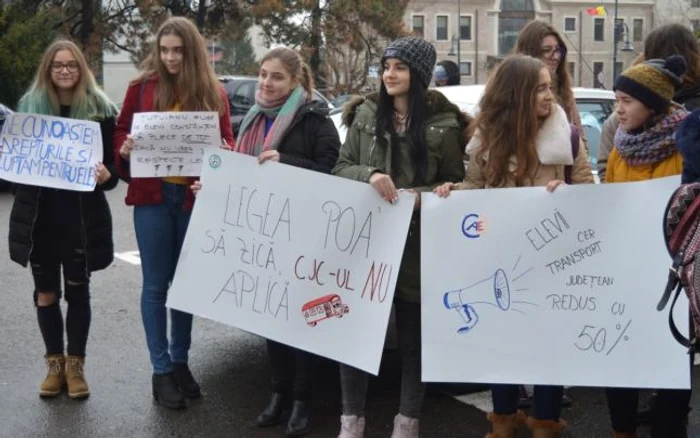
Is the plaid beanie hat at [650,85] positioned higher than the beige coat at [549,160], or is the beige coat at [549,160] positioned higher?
the plaid beanie hat at [650,85]

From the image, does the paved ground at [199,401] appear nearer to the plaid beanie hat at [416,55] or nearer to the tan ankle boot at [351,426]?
the tan ankle boot at [351,426]

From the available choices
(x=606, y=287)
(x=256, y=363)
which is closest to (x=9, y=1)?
(x=256, y=363)

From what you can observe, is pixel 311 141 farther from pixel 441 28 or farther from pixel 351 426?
pixel 441 28

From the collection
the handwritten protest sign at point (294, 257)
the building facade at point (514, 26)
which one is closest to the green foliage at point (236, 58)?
the building facade at point (514, 26)

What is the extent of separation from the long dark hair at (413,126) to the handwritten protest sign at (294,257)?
0.15m

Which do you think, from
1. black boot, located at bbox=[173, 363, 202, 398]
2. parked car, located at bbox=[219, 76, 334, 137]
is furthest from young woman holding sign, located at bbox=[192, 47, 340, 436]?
parked car, located at bbox=[219, 76, 334, 137]

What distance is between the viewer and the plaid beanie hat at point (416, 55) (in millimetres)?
4012

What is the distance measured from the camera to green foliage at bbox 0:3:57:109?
2480cm

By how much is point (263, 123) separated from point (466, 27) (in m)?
85.2

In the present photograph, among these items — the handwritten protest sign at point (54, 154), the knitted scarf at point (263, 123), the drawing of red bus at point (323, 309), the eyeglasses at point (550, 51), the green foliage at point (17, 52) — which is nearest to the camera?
the drawing of red bus at point (323, 309)

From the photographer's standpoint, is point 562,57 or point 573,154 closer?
point 573,154

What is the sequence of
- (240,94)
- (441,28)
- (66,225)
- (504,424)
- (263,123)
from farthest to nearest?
(441,28), (240,94), (66,225), (263,123), (504,424)

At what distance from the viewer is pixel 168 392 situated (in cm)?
486

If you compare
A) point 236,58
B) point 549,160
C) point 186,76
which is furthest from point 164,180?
point 236,58
